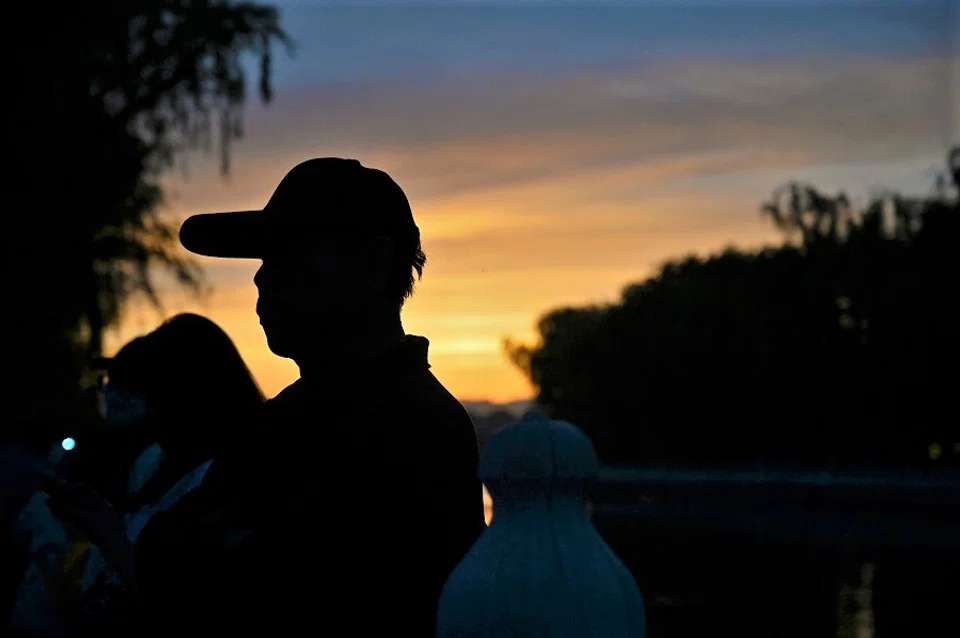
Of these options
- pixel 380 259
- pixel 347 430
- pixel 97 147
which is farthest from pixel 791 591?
pixel 347 430

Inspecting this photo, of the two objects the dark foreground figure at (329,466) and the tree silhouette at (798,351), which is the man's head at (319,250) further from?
the tree silhouette at (798,351)

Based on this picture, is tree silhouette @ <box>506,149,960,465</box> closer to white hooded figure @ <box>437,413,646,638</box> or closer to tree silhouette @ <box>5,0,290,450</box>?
tree silhouette @ <box>5,0,290,450</box>

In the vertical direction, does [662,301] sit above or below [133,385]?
above

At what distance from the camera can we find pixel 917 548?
22.1 metres

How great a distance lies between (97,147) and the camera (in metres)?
17.4

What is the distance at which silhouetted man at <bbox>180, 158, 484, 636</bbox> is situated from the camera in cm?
254

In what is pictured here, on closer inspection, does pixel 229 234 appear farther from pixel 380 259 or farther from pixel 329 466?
pixel 329 466

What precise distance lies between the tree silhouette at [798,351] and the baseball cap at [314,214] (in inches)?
1952

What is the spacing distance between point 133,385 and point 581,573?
2194 millimetres

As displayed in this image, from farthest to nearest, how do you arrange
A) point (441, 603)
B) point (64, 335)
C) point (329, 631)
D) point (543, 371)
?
1. point (543, 371)
2. point (64, 335)
3. point (441, 603)
4. point (329, 631)

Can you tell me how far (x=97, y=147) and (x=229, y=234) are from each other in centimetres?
1506

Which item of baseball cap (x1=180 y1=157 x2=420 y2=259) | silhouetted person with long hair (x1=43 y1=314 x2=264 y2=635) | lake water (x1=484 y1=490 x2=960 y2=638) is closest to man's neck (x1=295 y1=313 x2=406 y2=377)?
baseball cap (x1=180 y1=157 x2=420 y2=259)

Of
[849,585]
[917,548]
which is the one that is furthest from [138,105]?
[917,548]

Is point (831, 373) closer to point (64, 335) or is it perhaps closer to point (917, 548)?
point (917, 548)
